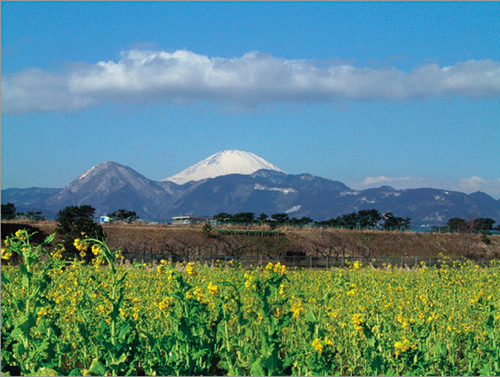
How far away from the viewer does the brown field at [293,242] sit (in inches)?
2000

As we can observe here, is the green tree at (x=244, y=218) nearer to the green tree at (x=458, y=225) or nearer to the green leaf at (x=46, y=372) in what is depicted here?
the green tree at (x=458, y=225)

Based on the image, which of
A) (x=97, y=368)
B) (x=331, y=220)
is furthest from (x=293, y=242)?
(x=97, y=368)

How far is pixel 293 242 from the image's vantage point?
58969mm

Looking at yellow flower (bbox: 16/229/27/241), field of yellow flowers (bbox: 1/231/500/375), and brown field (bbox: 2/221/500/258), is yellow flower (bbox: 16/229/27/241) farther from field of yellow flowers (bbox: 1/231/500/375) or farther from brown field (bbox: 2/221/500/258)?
brown field (bbox: 2/221/500/258)

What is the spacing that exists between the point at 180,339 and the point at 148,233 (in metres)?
50.7

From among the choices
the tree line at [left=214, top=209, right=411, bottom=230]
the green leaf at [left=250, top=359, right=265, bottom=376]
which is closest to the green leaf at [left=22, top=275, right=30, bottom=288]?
the green leaf at [left=250, top=359, right=265, bottom=376]

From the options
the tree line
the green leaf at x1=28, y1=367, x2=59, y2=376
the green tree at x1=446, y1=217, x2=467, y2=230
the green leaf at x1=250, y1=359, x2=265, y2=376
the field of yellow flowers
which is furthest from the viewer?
the green tree at x1=446, y1=217, x2=467, y2=230

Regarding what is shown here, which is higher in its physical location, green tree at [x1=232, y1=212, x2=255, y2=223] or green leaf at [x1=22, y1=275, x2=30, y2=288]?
green leaf at [x1=22, y1=275, x2=30, y2=288]

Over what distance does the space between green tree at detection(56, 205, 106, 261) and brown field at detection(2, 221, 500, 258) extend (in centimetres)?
468

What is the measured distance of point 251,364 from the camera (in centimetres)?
603

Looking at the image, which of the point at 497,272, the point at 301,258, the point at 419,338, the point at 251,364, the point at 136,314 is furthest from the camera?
the point at 301,258

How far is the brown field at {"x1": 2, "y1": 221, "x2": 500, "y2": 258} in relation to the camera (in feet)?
167

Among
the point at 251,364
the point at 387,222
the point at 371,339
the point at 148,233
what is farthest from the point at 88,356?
the point at 387,222

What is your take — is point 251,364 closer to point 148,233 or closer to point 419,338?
point 419,338
